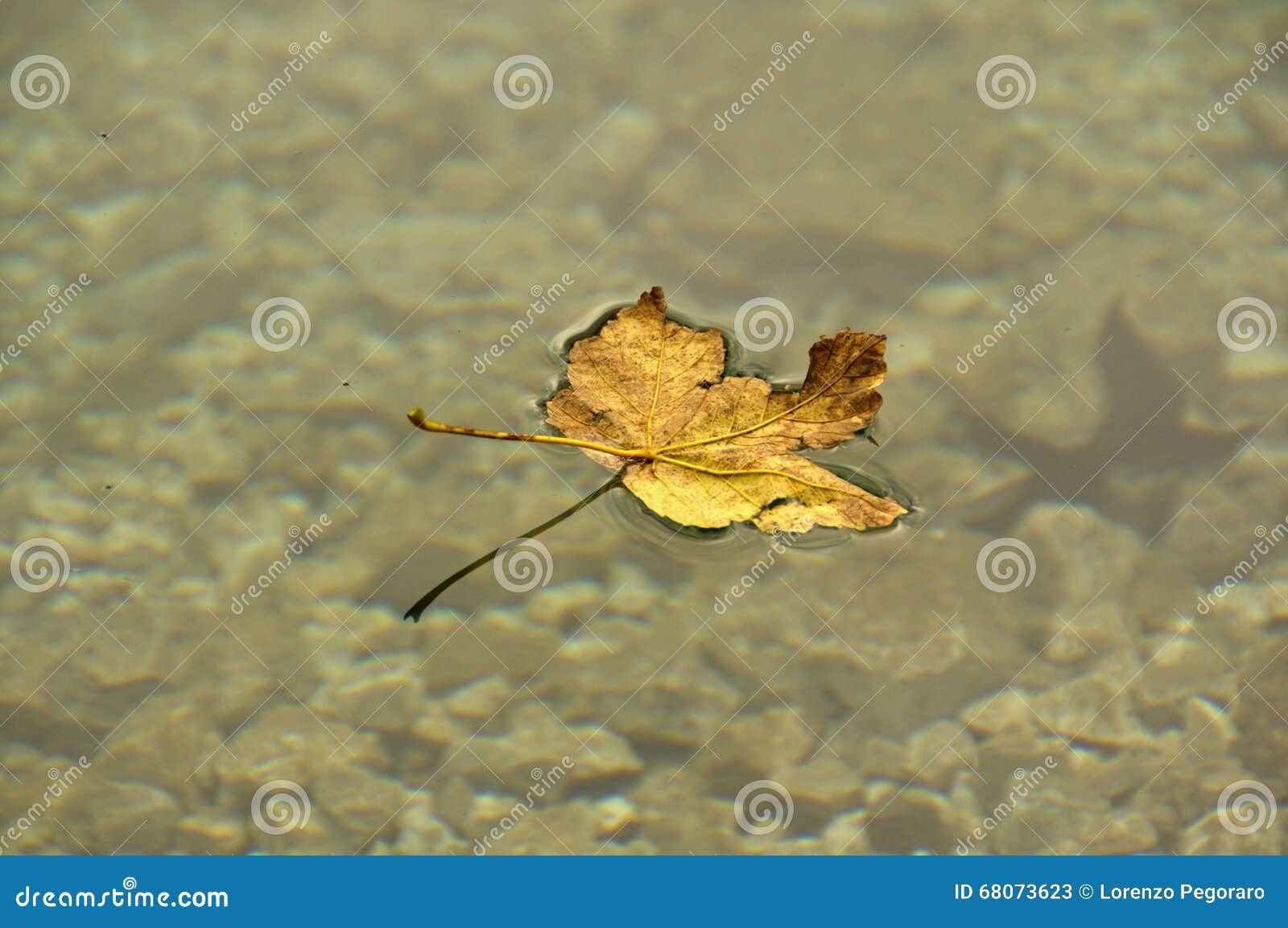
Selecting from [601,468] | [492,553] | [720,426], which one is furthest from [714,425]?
[492,553]

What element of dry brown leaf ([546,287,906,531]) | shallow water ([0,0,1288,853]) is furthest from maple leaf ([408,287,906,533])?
shallow water ([0,0,1288,853])

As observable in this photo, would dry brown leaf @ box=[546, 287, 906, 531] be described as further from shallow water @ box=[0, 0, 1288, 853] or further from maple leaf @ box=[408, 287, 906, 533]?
shallow water @ box=[0, 0, 1288, 853]

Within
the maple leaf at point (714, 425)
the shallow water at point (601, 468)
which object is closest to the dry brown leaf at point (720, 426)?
the maple leaf at point (714, 425)

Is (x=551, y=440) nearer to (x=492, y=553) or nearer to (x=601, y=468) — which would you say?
(x=601, y=468)

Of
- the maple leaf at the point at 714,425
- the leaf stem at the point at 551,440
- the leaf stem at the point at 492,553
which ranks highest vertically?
the maple leaf at the point at 714,425

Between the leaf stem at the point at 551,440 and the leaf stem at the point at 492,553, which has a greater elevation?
the leaf stem at the point at 551,440

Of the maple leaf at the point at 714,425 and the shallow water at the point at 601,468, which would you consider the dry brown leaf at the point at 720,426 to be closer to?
the maple leaf at the point at 714,425
